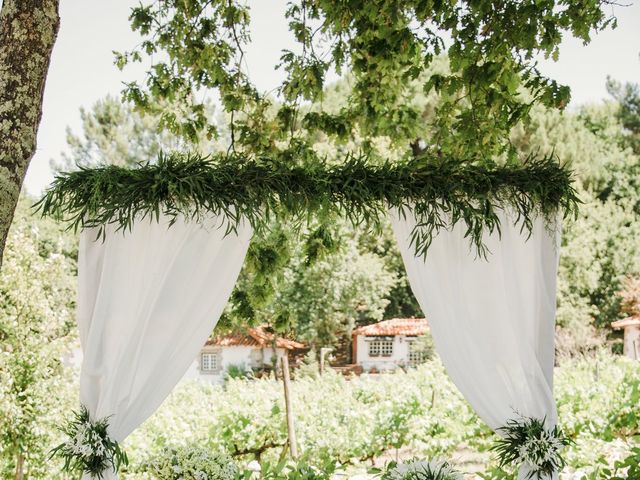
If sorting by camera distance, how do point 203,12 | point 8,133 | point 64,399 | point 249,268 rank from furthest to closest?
point 64,399, point 203,12, point 249,268, point 8,133

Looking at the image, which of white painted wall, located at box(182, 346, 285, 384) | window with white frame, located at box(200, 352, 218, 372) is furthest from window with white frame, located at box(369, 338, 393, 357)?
window with white frame, located at box(200, 352, 218, 372)

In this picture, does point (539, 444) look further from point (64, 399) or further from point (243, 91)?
point (64, 399)

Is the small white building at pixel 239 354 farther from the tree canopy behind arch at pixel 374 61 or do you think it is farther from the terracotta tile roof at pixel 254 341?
the tree canopy behind arch at pixel 374 61

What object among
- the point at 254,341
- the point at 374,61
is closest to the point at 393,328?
the point at 254,341

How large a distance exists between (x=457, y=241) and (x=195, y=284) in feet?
4.20

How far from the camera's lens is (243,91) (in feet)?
17.1

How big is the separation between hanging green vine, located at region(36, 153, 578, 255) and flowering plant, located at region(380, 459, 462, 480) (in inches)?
41.9

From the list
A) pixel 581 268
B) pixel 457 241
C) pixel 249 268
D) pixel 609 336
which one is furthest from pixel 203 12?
pixel 609 336

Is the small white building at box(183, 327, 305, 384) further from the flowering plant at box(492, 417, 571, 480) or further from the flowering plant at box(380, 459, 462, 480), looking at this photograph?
the flowering plant at box(492, 417, 571, 480)

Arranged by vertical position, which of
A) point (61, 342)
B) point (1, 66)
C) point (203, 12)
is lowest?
point (61, 342)

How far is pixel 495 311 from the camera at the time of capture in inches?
119

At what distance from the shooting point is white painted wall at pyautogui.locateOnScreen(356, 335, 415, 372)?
19906 mm

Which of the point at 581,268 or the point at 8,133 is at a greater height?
the point at 581,268

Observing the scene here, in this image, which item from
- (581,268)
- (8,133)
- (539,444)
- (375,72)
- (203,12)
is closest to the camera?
(8,133)
